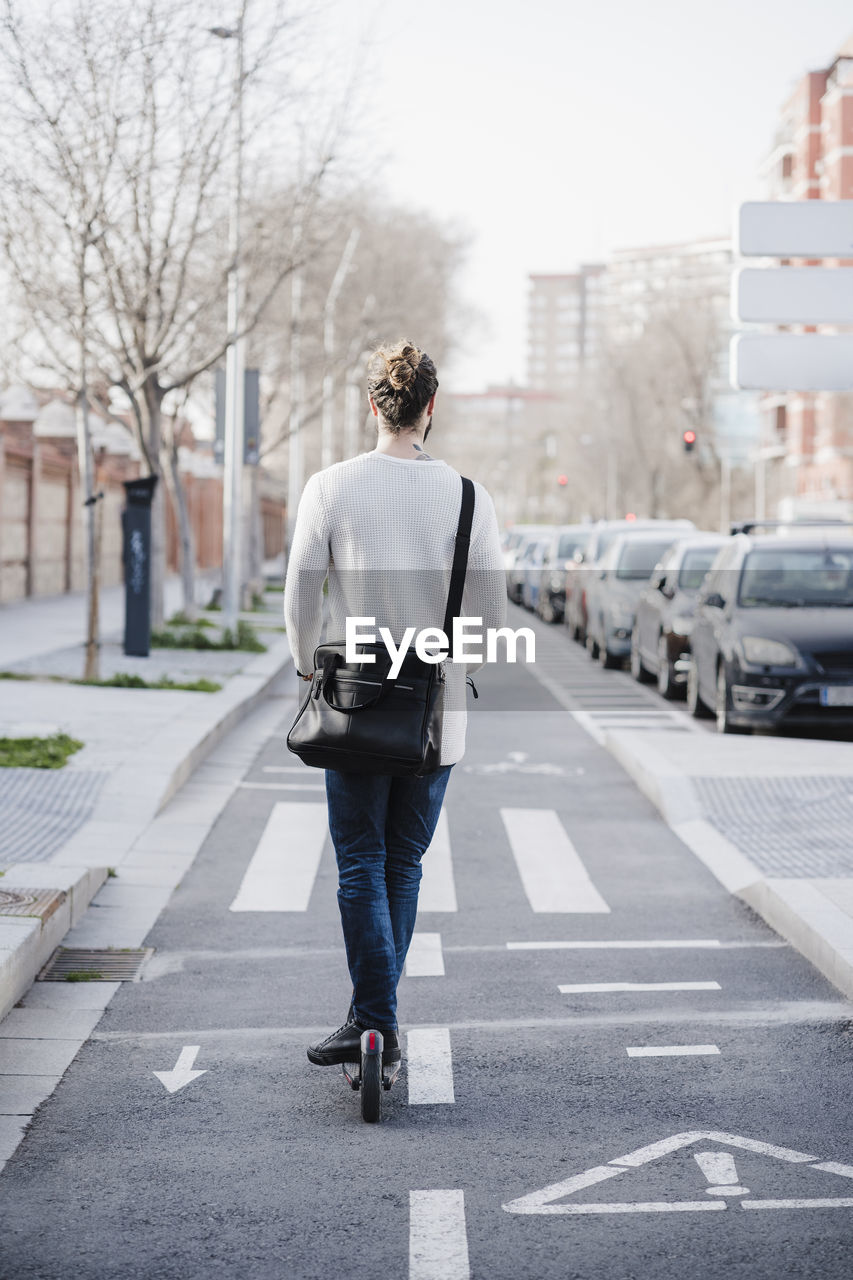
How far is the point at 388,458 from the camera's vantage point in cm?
469

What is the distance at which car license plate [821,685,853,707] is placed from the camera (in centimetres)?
1345

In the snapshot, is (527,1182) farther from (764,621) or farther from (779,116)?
(779,116)

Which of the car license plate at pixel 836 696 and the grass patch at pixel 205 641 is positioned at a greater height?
the car license plate at pixel 836 696

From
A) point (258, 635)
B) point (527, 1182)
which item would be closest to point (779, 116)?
point (258, 635)

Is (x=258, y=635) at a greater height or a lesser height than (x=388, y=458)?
lesser

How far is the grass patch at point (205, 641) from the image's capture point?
21453 mm

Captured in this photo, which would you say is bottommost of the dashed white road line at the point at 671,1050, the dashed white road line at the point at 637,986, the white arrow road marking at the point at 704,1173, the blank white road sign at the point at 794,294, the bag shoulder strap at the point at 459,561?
the dashed white road line at the point at 637,986

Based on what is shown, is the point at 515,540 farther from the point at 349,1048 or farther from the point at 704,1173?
the point at 704,1173

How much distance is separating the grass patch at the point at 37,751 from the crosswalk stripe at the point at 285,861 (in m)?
1.40

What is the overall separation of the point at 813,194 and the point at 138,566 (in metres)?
77.6

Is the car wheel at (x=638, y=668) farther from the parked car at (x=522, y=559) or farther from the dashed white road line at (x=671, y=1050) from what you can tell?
the parked car at (x=522, y=559)

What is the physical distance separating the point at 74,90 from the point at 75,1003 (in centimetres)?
1216

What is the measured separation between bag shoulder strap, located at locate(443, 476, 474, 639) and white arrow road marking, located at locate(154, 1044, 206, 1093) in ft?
4.79

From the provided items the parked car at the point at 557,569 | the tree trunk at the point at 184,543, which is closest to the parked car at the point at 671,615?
the tree trunk at the point at 184,543
